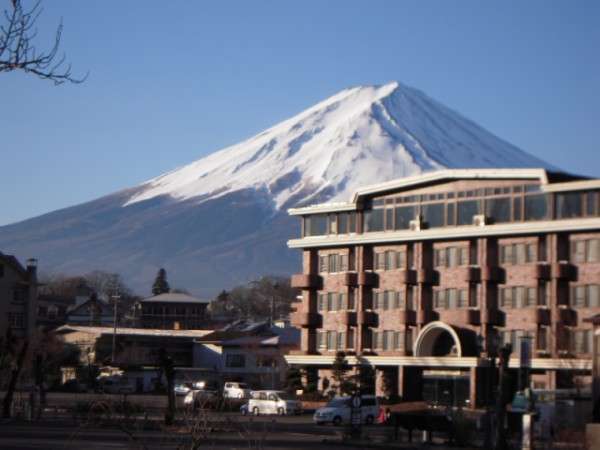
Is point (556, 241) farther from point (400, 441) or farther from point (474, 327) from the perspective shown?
point (400, 441)

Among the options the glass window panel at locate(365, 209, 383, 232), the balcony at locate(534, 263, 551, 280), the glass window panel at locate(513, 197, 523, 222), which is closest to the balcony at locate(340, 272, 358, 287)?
the glass window panel at locate(365, 209, 383, 232)

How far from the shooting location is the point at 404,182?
77.8 meters

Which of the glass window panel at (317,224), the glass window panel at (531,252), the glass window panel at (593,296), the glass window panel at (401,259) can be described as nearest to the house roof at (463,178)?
the glass window panel at (317,224)

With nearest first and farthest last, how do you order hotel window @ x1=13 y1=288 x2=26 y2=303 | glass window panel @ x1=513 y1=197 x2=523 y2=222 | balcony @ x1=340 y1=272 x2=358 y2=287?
glass window panel @ x1=513 y1=197 x2=523 y2=222 < balcony @ x1=340 y1=272 x2=358 y2=287 < hotel window @ x1=13 y1=288 x2=26 y2=303

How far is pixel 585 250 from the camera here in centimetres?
6894

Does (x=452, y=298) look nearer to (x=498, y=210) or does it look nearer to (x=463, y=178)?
(x=498, y=210)

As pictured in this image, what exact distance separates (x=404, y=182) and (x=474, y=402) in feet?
46.3

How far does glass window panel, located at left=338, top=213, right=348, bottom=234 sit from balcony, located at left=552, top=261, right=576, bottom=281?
15.9 metres

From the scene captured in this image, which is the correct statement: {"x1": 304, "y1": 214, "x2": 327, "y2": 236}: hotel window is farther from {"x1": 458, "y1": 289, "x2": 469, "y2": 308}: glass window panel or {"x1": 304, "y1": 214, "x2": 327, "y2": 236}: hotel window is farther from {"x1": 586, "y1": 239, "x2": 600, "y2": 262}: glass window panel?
{"x1": 586, "y1": 239, "x2": 600, "y2": 262}: glass window panel

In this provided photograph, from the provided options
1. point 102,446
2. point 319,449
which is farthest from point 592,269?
point 102,446

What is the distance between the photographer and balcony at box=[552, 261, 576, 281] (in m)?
69.0

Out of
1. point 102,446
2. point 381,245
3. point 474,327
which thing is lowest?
point 102,446

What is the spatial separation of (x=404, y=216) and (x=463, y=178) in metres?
5.07

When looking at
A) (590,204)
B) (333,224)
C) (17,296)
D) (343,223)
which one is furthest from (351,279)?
Answer: (17,296)
